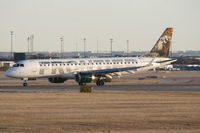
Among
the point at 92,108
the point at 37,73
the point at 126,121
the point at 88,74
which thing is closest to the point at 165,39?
the point at 88,74

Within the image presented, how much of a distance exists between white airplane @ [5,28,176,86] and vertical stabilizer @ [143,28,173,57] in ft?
7.09

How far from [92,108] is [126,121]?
663 centimetres

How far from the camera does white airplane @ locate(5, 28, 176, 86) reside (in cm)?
5966

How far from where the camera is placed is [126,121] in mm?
24797

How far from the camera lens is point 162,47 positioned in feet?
232

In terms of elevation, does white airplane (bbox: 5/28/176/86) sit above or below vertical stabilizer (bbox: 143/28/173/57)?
below

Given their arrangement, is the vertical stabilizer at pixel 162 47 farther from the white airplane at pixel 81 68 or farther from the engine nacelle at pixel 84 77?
the engine nacelle at pixel 84 77

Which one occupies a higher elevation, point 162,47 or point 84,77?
point 162,47

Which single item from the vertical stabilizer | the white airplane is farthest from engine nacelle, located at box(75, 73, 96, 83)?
the vertical stabilizer

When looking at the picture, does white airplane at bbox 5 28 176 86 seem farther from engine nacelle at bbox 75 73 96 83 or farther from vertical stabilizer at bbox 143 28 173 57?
vertical stabilizer at bbox 143 28 173 57

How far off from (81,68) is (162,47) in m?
15.4

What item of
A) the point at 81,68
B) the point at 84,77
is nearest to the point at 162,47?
the point at 81,68

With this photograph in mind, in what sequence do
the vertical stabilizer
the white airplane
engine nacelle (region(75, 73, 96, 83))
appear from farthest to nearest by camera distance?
the vertical stabilizer < the white airplane < engine nacelle (region(75, 73, 96, 83))

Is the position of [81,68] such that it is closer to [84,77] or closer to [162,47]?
[84,77]
